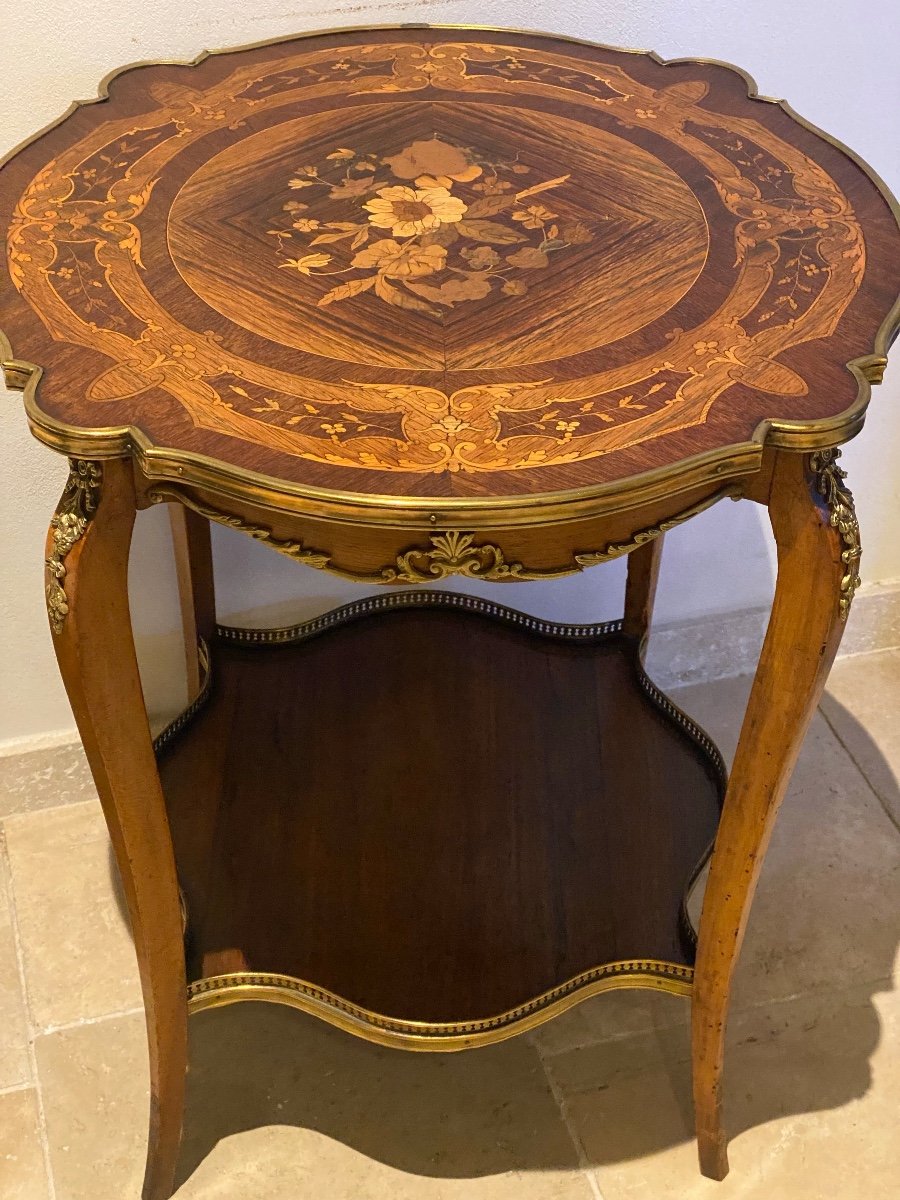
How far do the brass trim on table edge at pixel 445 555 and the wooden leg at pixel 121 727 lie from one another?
5 cm

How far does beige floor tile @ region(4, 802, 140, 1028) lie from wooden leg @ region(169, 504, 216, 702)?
0.83ft

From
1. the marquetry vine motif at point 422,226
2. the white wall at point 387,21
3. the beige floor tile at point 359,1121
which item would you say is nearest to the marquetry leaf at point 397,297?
the marquetry vine motif at point 422,226

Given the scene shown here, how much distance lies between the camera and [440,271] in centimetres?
100

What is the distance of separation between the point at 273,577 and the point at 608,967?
27.2 inches

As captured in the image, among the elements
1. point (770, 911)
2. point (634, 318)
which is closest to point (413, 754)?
point (770, 911)

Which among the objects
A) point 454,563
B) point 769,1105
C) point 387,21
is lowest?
point 769,1105

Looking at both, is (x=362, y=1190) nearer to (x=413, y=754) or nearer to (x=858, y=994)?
(x=413, y=754)

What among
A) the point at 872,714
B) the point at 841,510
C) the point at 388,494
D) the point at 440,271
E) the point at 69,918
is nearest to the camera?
the point at 388,494

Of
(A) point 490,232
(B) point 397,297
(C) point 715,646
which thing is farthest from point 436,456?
(C) point 715,646

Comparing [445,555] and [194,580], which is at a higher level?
[445,555]

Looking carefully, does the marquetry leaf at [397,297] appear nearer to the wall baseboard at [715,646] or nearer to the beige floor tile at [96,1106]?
the beige floor tile at [96,1106]

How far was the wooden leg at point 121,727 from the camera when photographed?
880 millimetres

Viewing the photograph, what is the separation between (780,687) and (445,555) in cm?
31

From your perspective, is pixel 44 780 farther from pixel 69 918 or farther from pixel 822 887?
pixel 822 887
